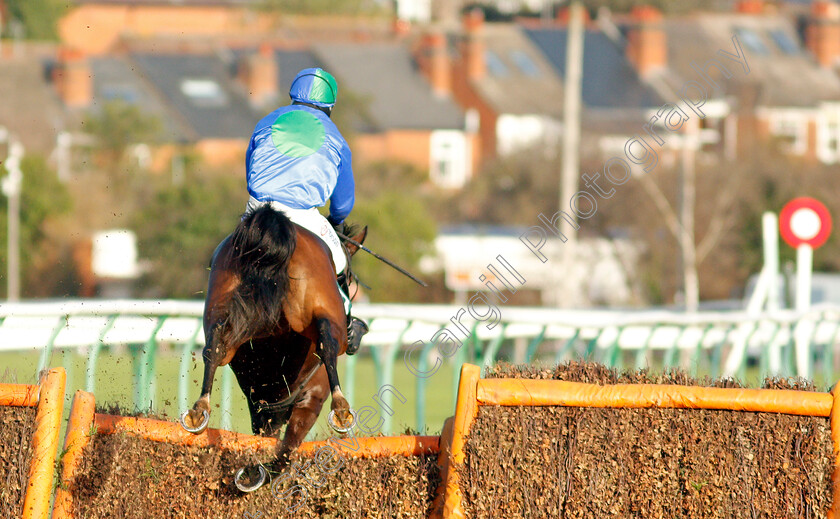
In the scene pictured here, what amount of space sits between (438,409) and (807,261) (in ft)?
11.9

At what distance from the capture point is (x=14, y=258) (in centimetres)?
2356

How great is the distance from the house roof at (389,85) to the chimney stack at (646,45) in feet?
21.6

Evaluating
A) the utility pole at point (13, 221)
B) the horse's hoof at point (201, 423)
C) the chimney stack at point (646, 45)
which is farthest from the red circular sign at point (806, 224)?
the chimney stack at point (646, 45)

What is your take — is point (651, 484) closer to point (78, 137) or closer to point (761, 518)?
point (761, 518)

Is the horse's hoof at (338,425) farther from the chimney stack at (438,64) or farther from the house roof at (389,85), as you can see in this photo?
the chimney stack at (438,64)

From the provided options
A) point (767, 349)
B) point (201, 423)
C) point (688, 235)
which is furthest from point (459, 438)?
point (688, 235)

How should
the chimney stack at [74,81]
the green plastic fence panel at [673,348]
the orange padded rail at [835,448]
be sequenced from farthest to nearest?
the chimney stack at [74,81] < the green plastic fence panel at [673,348] < the orange padded rail at [835,448]

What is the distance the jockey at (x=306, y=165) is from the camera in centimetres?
451

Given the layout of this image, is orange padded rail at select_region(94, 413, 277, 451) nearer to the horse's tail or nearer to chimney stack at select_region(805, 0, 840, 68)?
the horse's tail

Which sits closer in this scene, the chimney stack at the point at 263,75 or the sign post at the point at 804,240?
the sign post at the point at 804,240

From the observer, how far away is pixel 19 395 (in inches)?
153

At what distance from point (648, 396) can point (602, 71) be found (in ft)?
118

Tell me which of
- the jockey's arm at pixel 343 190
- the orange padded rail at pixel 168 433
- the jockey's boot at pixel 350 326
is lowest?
the orange padded rail at pixel 168 433

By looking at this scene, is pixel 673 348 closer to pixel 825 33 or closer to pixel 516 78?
pixel 516 78
